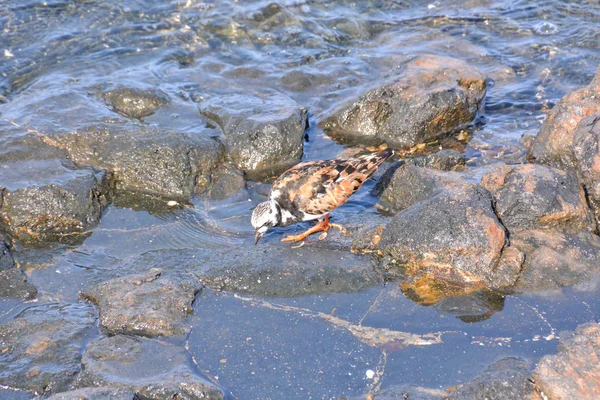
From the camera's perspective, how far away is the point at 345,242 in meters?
6.46

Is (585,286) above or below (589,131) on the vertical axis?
below

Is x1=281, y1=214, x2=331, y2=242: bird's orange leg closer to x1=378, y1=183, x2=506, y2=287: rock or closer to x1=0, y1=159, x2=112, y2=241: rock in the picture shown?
x1=378, y1=183, x2=506, y2=287: rock

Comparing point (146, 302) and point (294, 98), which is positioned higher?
point (146, 302)

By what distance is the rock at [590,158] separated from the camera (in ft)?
21.3

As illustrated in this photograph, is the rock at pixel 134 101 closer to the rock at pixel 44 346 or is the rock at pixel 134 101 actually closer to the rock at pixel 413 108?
the rock at pixel 413 108

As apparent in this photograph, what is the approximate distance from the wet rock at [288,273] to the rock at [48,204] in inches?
67.1

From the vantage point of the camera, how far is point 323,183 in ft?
22.0

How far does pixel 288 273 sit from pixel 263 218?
737mm

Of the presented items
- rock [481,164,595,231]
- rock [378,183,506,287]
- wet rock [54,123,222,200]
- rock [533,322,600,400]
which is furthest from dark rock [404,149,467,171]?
rock [533,322,600,400]

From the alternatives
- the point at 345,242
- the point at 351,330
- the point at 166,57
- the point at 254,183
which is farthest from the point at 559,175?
the point at 166,57

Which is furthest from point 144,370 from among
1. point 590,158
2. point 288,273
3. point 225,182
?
point 590,158

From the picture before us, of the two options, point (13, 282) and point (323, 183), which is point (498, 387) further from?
point (13, 282)

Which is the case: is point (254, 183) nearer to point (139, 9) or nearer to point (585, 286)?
point (585, 286)

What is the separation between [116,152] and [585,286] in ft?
17.0
